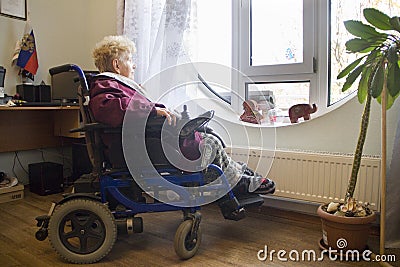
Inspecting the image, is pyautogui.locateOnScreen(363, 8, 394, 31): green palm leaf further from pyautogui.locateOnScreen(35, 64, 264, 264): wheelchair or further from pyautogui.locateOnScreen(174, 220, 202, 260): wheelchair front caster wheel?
pyautogui.locateOnScreen(174, 220, 202, 260): wheelchair front caster wheel

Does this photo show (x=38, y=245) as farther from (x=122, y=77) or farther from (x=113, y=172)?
(x=122, y=77)

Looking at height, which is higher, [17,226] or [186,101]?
[186,101]

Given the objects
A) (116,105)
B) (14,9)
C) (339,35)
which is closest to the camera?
(116,105)

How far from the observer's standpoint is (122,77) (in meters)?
2.07

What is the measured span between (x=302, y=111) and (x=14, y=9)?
2.66 meters

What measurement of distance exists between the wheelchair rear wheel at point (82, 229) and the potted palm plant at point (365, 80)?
3.61 ft

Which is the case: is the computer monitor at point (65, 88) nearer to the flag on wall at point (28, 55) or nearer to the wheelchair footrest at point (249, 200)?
the flag on wall at point (28, 55)

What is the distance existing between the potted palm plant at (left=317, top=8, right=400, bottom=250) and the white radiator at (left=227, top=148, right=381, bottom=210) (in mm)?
320

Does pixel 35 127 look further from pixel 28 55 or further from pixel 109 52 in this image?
pixel 109 52

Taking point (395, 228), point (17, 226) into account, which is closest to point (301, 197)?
point (395, 228)

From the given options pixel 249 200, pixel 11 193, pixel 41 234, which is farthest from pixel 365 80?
pixel 11 193

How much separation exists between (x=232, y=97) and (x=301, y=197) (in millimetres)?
1024

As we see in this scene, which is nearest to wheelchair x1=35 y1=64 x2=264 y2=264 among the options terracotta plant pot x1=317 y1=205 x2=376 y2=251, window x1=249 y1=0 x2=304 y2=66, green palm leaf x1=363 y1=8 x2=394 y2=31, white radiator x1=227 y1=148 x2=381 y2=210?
terracotta plant pot x1=317 y1=205 x2=376 y2=251

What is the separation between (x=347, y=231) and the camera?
5.98ft
